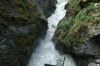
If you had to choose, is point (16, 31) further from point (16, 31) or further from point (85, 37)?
point (85, 37)

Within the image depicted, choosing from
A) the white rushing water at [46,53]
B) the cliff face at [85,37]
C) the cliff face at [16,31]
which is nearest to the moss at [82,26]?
the cliff face at [85,37]

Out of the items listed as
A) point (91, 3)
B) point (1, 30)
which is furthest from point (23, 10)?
point (91, 3)

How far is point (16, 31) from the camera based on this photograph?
9.34m

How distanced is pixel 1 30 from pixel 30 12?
2.87 metres

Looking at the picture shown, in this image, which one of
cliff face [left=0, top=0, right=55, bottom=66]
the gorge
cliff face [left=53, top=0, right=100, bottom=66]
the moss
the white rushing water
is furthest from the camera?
the white rushing water

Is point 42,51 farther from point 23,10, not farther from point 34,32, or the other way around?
A: point 23,10

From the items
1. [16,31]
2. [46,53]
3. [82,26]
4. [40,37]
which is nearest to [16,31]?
[16,31]

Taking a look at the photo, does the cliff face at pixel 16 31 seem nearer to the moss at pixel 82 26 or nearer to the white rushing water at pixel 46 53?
the white rushing water at pixel 46 53

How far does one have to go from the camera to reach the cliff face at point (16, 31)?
8891 millimetres

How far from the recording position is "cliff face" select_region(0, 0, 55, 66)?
→ 8.89 metres

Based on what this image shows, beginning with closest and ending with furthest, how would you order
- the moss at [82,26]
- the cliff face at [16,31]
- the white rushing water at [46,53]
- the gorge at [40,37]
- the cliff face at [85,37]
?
the cliff face at [16,31]
the gorge at [40,37]
the cliff face at [85,37]
the moss at [82,26]
the white rushing water at [46,53]

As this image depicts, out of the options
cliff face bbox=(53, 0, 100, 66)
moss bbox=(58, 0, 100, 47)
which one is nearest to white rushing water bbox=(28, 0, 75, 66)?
cliff face bbox=(53, 0, 100, 66)

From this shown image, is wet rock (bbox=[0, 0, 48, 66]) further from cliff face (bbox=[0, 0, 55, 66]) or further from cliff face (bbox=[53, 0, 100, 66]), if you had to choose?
cliff face (bbox=[53, 0, 100, 66])

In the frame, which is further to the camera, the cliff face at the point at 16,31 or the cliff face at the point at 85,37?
the cliff face at the point at 85,37
